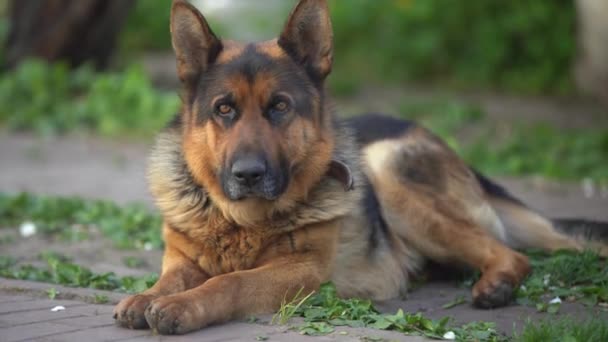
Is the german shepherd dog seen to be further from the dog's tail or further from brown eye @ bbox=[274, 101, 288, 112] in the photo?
the dog's tail

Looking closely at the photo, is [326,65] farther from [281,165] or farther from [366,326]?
[366,326]

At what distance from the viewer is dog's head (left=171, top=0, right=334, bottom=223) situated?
464cm

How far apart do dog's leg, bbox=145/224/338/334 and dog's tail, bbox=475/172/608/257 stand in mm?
1720

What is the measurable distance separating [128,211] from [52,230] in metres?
0.70

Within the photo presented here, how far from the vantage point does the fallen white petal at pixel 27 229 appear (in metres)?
7.11

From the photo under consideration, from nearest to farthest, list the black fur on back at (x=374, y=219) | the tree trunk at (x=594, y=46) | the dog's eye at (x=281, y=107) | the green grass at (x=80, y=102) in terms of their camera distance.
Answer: the dog's eye at (x=281, y=107)
the black fur on back at (x=374, y=219)
the tree trunk at (x=594, y=46)
the green grass at (x=80, y=102)

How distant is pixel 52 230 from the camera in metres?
7.24

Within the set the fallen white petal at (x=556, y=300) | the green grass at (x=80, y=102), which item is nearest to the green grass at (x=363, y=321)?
the fallen white petal at (x=556, y=300)

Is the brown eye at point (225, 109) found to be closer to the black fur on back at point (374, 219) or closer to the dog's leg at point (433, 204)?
the black fur on back at point (374, 219)

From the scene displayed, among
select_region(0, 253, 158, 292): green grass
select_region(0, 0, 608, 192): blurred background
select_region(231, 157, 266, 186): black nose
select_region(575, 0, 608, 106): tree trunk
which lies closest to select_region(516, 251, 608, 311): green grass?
select_region(231, 157, 266, 186): black nose

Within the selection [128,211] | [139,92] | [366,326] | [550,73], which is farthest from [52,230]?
[550,73]

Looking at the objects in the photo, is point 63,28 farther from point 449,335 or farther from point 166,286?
point 449,335

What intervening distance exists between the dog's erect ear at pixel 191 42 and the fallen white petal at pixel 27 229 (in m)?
2.66

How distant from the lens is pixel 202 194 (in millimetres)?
5078
